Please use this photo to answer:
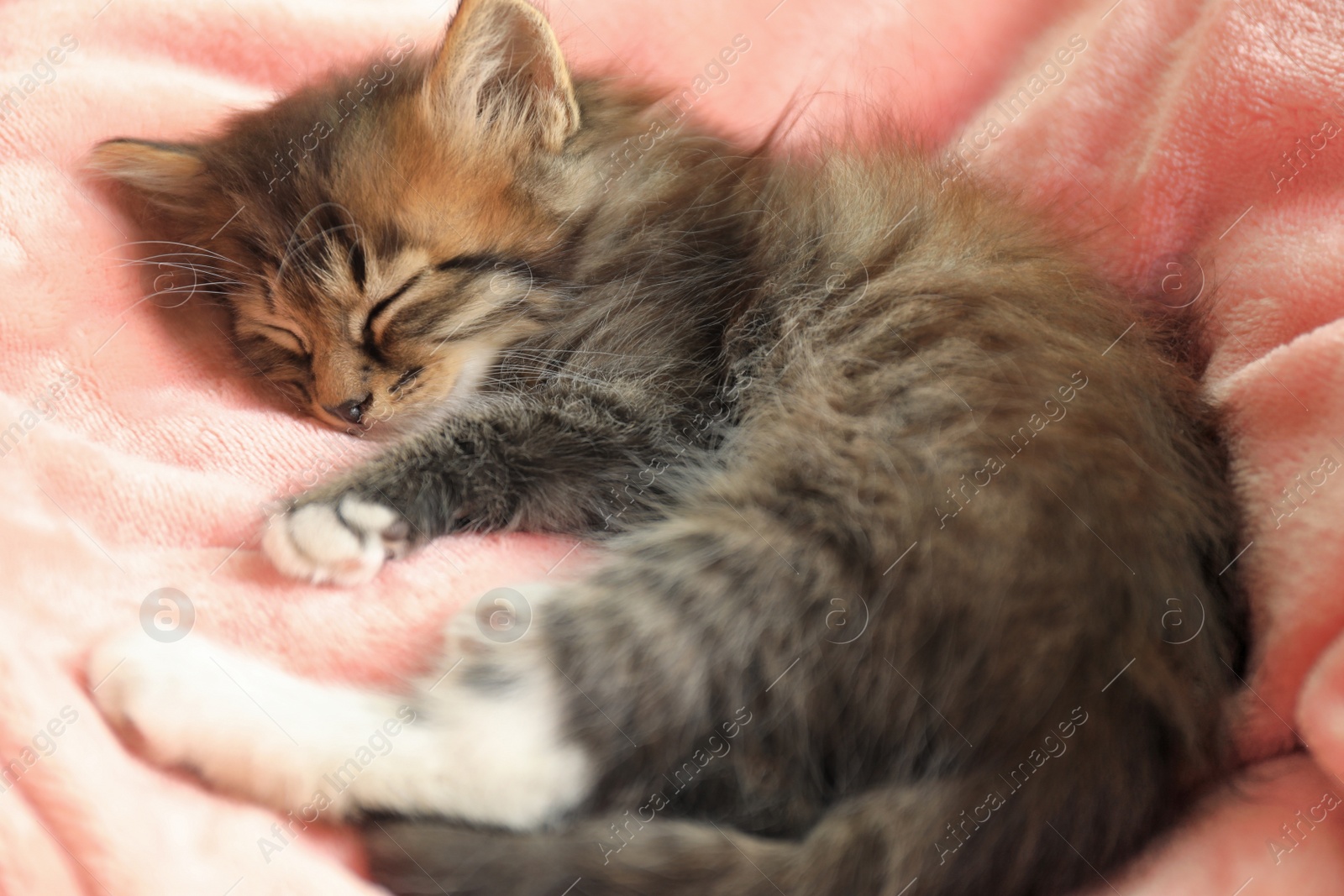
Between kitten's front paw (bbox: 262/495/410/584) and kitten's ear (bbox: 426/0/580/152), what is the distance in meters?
0.68

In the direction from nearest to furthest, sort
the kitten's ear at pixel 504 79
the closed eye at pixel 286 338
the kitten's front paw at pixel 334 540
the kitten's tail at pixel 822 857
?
the kitten's tail at pixel 822 857, the kitten's front paw at pixel 334 540, the kitten's ear at pixel 504 79, the closed eye at pixel 286 338

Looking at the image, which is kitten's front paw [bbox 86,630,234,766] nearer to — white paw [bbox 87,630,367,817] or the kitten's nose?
white paw [bbox 87,630,367,817]

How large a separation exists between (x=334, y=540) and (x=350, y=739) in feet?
0.94

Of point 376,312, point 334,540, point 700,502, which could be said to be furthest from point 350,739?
point 376,312

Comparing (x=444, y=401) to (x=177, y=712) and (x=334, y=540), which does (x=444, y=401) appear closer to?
(x=334, y=540)

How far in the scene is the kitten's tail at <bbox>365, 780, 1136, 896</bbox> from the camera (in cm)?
114

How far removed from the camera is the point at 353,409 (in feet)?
5.52

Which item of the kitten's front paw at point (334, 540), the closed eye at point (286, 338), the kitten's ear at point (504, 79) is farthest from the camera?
the closed eye at point (286, 338)

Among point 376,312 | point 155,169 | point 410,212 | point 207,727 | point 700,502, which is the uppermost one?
point 155,169

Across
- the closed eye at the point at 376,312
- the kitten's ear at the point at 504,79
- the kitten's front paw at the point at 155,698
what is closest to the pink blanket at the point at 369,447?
the kitten's front paw at the point at 155,698

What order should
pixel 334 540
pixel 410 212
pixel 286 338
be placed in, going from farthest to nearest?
pixel 286 338 < pixel 410 212 < pixel 334 540

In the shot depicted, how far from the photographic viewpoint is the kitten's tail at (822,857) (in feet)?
3.75

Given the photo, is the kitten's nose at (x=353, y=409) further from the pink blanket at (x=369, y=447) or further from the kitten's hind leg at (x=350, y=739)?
the kitten's hind leg at (x=350, y=739)

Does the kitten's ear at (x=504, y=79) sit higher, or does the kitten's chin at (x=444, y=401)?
the kitten's ear at (x=504, y=79)
